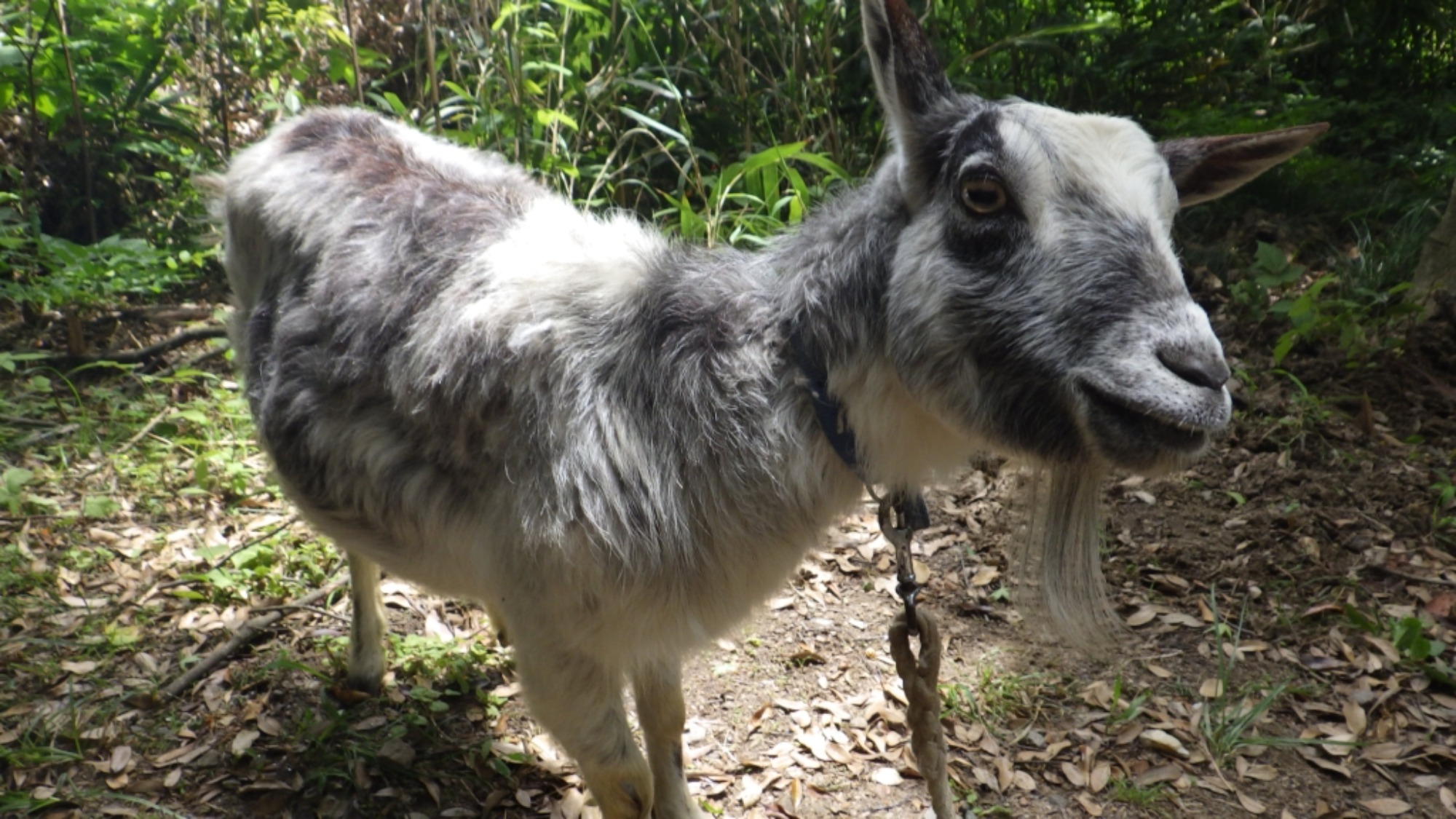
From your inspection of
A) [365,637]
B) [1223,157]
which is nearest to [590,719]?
[365,637]

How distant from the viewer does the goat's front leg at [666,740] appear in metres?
2.84

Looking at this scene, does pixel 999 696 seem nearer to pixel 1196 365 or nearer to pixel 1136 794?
pixel 1136 794

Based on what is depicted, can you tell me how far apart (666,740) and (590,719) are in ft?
1.79

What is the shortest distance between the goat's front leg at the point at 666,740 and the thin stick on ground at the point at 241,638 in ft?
5.31

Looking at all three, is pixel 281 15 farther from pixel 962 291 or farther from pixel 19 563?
pixel 962 291

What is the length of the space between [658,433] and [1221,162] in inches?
55.8

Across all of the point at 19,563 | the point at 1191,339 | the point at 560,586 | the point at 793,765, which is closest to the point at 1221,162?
the point at 1191,339

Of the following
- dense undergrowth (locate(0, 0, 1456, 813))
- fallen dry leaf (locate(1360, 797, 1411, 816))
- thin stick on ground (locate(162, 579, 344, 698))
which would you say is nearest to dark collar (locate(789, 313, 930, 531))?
dense undergrowth (locate(0, 0, 1456, 813))

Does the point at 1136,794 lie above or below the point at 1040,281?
below

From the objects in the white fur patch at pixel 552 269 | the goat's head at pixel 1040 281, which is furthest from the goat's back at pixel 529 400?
the goat's head at pixel 1040 281

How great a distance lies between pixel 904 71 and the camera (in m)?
2.08

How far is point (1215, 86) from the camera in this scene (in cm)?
630

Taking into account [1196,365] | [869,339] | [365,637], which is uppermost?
[1196,365]

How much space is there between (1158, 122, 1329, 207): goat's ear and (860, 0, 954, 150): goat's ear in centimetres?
55
